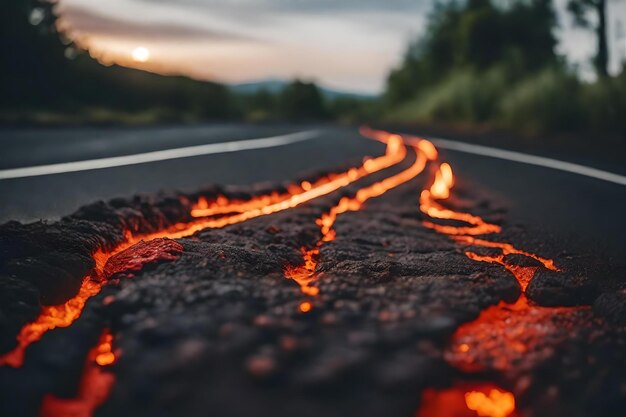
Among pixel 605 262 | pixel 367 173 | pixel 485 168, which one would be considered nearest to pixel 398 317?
pixel 605 262

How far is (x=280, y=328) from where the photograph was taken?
1.59 metres

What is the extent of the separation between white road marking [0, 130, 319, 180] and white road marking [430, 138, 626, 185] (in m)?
2.51

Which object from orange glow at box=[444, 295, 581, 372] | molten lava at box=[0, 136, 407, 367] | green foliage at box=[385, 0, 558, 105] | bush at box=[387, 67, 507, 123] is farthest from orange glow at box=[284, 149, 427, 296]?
green foliage at box=[385, 0, 558, 105]

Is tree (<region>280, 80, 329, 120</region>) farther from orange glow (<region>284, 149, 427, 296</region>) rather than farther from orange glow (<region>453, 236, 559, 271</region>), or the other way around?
orange glow (<region>453, 236, 559, 271</region>)

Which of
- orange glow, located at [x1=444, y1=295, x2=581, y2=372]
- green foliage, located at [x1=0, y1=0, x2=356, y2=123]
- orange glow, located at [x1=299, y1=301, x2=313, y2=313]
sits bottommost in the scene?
orange glow, located at [x1=444, y1=295, x2=581, y2=372]

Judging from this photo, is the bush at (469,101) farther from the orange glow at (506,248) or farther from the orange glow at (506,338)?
the orange glow at (506,338)

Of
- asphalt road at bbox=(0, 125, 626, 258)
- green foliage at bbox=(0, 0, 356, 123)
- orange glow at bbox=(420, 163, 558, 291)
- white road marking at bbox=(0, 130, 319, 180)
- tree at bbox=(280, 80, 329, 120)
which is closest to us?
orange glow at bbox=(420, 163, 558, 291)

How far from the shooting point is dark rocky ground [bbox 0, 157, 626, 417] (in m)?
1.34

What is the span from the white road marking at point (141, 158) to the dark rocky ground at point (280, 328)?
217 centimetres

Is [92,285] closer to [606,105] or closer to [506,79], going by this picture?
[606,105]

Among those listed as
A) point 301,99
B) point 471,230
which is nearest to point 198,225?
point 471,230

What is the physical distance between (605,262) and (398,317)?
1359 millimetres

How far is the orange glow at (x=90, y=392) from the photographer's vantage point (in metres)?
1.32

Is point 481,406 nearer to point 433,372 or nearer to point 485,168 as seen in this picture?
point 433,372
